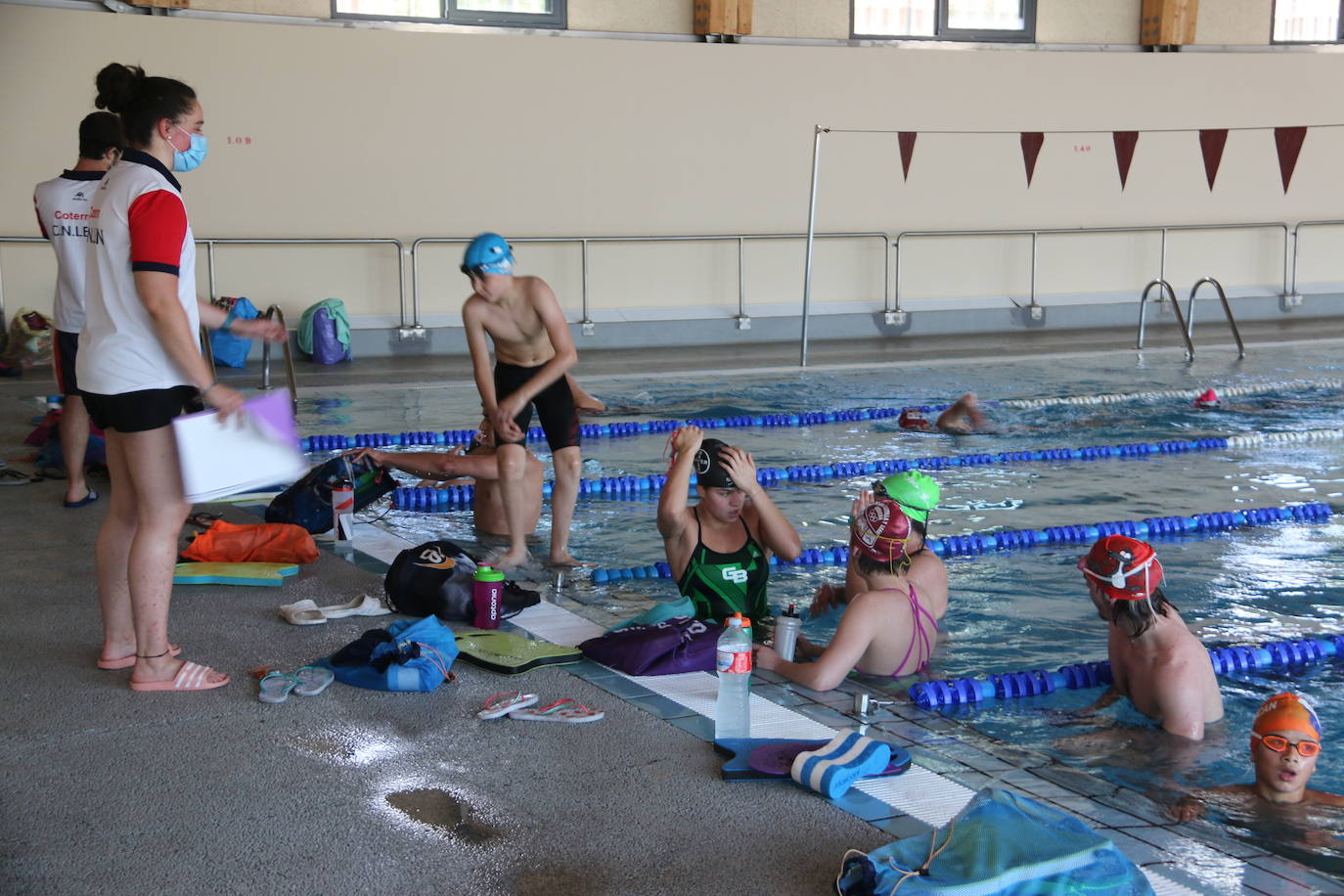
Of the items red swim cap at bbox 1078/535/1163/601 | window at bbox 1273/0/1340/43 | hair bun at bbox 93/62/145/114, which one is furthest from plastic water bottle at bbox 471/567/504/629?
window at bbox 1273/0/1340/43

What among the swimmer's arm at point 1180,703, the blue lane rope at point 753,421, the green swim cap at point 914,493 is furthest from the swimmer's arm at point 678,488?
the blue lane rope at point 753,421

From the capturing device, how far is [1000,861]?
7.88ft

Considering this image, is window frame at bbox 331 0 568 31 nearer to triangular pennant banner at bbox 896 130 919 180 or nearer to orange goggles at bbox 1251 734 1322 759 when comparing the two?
triangular pennant banner at bbox 896 130 919 180

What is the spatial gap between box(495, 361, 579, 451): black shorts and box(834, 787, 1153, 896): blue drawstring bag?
319 centimetres

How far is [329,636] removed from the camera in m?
4.26

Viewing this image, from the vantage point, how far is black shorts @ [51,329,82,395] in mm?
5324

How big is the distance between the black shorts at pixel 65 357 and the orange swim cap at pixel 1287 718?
4587 millimetres

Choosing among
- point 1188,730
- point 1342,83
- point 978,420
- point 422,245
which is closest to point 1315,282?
point 1342,83

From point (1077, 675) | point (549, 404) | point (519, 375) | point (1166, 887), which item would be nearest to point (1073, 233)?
point (549, 404)

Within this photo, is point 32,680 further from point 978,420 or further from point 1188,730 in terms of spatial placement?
point 978,420

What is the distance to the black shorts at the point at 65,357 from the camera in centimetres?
532

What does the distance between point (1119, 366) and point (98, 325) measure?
10.8 meters

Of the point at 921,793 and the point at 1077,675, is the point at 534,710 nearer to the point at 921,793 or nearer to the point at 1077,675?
the point at 921,793

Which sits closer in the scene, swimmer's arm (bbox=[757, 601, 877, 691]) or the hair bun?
the hair bun
